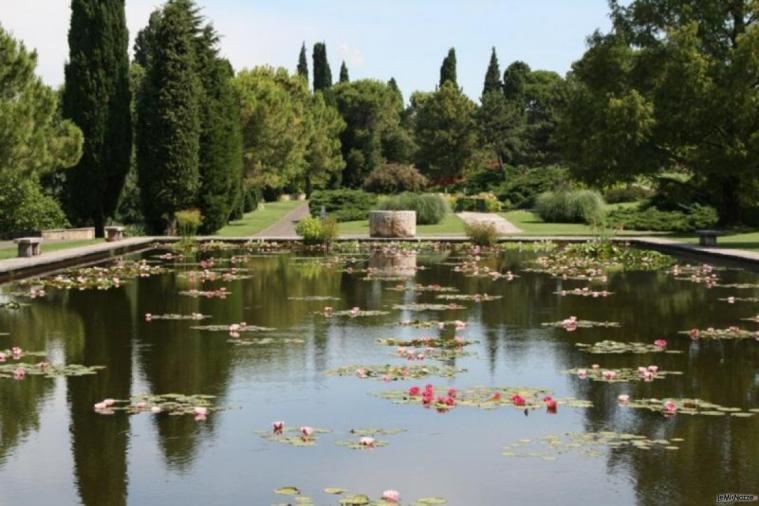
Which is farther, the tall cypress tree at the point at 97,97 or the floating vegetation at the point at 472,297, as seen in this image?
the tall cypress tree at the point at 97,97

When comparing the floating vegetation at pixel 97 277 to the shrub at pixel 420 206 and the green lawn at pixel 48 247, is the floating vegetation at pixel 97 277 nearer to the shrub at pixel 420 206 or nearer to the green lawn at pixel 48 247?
the green lawn at pixel 48 247

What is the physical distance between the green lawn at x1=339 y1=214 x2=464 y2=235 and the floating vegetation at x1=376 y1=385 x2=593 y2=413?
2866 cm

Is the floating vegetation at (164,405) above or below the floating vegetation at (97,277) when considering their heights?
below

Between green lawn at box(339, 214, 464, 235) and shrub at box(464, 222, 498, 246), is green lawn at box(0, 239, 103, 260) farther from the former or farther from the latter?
shrub at box(464, 222, 498, 246)

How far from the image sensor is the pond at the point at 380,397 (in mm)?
6121

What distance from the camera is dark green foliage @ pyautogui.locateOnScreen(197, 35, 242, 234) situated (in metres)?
35.5

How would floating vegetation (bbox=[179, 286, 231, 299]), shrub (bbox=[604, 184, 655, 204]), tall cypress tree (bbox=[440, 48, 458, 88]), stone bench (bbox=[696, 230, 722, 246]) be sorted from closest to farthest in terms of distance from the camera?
floating vegetation (bbox=[179, 286, 231, 299]), stone bench (bbox=[696, 230, 722, 246]), shrub (bbox=[604, 184, 655, 204]), tall cypress tree (bbox=[440, 48, 458, 88])

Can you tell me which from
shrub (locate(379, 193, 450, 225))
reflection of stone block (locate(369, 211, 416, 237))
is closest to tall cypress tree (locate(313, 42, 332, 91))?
shrub (locate(379, 193, 450, 225))

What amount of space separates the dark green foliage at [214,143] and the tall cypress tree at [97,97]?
2.77 m

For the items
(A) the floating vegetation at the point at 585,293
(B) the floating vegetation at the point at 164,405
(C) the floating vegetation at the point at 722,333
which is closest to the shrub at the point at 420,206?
(A) the floating vegetation at the point at 585,293

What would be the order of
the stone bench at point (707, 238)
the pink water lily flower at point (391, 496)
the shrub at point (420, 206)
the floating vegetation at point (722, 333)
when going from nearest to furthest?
the pink water lily flower at point (391, 496)
the floating vegetation at point (722, 333)
the stone bench at point (707, 238)
the shrub at point (420, 206)

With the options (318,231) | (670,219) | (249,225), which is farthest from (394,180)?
(318,231)

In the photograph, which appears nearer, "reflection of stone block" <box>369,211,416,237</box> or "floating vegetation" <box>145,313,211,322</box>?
"floating vegetation" <box>145,313,211,322</box>

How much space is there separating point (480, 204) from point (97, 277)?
130 ft
